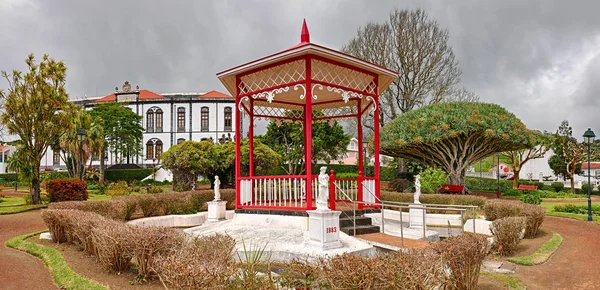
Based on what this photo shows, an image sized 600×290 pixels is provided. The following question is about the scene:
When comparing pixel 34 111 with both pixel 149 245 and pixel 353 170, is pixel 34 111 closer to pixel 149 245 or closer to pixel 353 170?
pixel 149 245

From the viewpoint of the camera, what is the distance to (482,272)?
22.4 feet

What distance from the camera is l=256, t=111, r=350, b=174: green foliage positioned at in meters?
31.4

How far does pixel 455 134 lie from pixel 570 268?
15.2 meters

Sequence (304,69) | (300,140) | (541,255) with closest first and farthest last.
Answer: (541,255)
(304,69)
(300,140)

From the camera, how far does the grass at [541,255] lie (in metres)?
7.77

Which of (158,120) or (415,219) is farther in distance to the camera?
(158,120)

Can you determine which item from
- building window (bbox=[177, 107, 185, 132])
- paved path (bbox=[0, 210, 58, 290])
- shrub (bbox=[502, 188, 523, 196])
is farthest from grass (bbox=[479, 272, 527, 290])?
building window (bbox=[177, 107, 185, 132])

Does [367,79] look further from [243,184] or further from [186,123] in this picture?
[186,123]

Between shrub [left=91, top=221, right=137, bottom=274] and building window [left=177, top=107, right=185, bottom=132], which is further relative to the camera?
building window [left=177, top=107, right=185, bottom=132]

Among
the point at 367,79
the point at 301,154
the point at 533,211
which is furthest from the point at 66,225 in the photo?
the point at 301,154

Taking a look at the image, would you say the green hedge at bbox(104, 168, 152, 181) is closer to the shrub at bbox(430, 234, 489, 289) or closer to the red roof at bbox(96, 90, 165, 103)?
the red roof at bbox(96, 90, 165, 103)

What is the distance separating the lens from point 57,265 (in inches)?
267

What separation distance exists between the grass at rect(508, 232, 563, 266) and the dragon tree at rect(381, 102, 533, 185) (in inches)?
514

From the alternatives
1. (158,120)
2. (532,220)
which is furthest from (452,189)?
(158,120)
